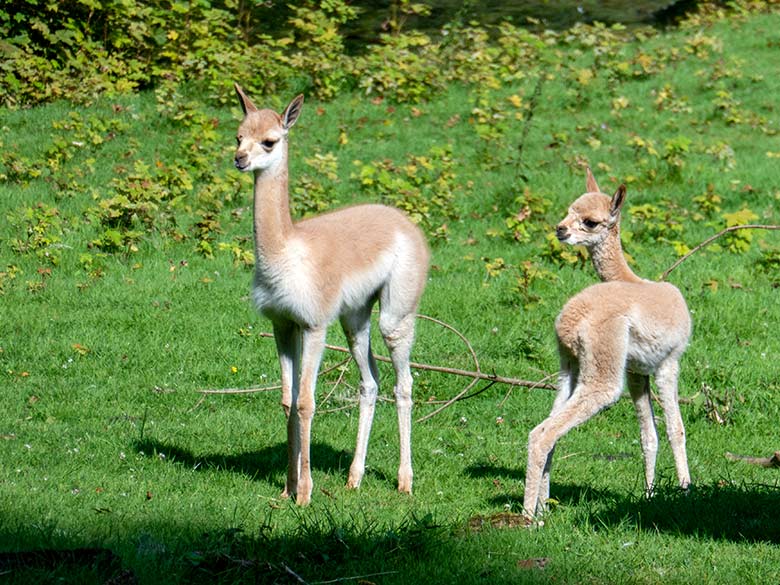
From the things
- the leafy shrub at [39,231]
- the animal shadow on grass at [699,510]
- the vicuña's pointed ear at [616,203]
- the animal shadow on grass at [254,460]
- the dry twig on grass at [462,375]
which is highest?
the vicuña's pointed ear at [616,203]

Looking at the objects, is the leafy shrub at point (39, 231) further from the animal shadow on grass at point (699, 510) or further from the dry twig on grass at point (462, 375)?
the animal shadow on grass at point (699, 510)

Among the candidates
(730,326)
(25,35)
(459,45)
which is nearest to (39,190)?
(25,35)

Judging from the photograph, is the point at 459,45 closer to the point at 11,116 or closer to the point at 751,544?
the point at 11,116

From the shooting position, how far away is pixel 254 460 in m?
7.89

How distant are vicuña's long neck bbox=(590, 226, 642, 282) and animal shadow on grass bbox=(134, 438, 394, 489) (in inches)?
77.7

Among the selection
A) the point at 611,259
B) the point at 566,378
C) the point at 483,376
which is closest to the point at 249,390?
the point at 483,376

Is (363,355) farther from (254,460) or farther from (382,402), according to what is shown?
(382,402)

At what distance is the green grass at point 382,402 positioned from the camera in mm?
5516

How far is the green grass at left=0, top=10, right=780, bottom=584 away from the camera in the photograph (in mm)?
5516

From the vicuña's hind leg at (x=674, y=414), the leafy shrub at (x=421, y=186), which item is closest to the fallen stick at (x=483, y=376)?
the vicuña's hind leg at (x=674, y=414)

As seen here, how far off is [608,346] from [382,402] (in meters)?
3.22

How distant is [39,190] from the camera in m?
13.4

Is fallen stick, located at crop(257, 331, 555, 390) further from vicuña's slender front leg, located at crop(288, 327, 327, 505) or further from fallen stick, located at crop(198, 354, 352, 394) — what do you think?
vicuña's slender front leg, located at crop(288, 327, 327, 505)

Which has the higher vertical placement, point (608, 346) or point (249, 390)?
point (608, 346)
